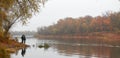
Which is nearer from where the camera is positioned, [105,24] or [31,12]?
[31,12]

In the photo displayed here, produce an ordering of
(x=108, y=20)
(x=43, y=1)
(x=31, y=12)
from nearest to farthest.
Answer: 1. (x=31, y=12)
2. (x=43, y=1)
3. (x=108, y=20)

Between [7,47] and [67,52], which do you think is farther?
[7,47]

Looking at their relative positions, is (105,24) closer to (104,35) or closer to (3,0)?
(104,35)

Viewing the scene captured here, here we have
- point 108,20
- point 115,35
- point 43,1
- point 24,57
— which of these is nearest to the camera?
point 43,1

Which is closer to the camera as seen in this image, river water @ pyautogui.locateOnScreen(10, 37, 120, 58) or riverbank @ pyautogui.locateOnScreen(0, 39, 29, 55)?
river water @ pyautogui.locateOnScreen(10, 37, 120, 58)

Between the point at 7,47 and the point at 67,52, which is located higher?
the point at 7,47

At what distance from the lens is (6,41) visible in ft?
164

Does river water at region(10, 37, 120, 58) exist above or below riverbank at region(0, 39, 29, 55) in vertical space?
below

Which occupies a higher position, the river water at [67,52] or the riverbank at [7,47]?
the riverbank at [7,47]

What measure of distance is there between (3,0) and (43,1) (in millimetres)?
3226

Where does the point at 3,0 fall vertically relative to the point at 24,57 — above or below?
above

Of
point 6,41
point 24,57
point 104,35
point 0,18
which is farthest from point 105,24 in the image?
point 0,18

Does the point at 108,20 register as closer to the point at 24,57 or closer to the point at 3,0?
the point at 24,57

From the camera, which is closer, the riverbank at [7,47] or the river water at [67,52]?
the river water at [67,52]
